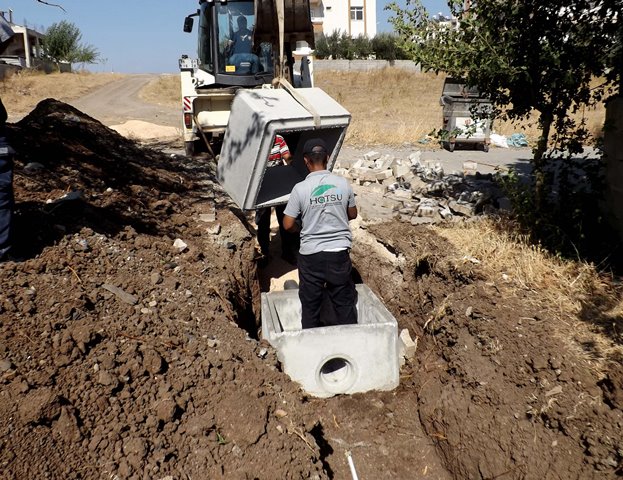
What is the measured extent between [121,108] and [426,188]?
19422 millimetres

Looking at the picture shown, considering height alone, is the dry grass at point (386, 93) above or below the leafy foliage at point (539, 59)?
below

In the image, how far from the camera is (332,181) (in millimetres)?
4180

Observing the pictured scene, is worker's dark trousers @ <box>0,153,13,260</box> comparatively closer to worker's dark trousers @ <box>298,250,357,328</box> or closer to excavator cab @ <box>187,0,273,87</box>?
worker's dark trousers @ <box>298,250,357,328</box>

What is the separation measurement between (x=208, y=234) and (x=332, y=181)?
218 centimetres

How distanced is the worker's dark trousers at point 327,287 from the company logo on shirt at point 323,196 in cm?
43

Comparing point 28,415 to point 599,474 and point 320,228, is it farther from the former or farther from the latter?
point 599,474

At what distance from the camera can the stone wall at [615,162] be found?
5113mm

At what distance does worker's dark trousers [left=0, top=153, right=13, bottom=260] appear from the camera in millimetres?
3645

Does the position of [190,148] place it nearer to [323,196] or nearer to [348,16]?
[323,196]

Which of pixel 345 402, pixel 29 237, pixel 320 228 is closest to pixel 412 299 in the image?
pixel 345 402

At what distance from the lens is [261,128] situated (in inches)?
166

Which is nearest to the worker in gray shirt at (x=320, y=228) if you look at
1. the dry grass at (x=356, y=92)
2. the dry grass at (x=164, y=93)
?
the dry grass at (x=356, y=92)

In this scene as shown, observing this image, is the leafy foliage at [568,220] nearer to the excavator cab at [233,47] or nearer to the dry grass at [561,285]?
the dry grass at [561,285]

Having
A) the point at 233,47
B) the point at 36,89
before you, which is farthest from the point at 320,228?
the point at 36,89
